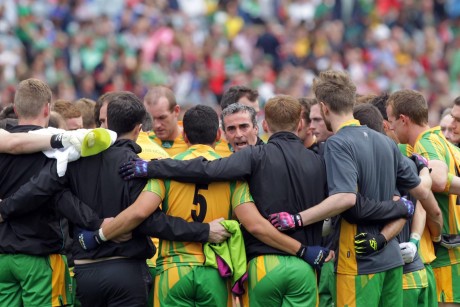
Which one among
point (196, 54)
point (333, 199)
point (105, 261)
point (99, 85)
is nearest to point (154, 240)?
point (105, 261)

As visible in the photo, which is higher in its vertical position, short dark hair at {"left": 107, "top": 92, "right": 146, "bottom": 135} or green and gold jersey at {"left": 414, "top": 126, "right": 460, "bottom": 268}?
short dark hair at {"left": 107, "top": 92, "right": 146, "bottom": 135}

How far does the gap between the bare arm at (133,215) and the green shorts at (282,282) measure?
37.7 inches

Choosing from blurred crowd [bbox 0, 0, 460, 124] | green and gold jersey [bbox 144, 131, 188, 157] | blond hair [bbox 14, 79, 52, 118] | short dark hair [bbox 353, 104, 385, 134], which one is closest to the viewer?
blond hair [bbox 14, 79, 52, 118]

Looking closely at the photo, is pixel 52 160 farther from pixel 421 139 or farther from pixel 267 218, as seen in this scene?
pixel 421 139

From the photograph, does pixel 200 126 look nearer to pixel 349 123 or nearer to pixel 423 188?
pixel 349 123

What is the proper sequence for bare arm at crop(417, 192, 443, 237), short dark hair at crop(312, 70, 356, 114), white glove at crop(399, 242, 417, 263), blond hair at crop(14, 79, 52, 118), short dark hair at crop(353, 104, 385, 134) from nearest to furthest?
short dark hair at crop(312, 70, 356, 114) → blond hair at crop(14, 79, 52, 118) → white glove at crop(399, 242, 417, 263) → bare arm at crop(417, 192, 443, 237) → short dark hair at crop(353, 104, 385, 134)

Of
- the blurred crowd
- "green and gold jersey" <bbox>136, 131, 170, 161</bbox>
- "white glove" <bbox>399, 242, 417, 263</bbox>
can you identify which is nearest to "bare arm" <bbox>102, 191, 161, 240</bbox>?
"green and gold jersey" <bbox>136, 131, 170, 161</bbox>

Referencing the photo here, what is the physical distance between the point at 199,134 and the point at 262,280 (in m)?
1.28

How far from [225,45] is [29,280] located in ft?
54.6

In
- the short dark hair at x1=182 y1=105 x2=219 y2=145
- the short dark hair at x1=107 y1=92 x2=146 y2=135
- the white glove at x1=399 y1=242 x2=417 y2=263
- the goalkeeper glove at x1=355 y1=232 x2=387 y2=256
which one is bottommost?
the white glove at x1=399 y1=242 x2=417 y2=263

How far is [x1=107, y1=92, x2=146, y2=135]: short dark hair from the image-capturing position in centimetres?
759

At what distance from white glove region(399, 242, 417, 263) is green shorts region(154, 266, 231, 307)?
1.61 meters

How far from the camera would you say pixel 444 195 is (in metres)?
8.72

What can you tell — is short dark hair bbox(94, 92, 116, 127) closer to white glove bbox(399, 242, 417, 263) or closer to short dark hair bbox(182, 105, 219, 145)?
short dark hair bbox(182, 105, 219, 145)
